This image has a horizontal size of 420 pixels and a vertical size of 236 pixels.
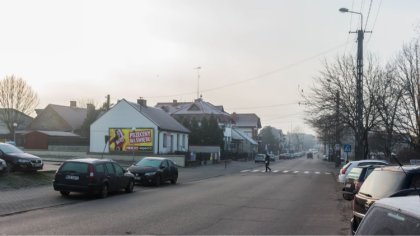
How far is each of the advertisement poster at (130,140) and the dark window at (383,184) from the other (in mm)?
44846

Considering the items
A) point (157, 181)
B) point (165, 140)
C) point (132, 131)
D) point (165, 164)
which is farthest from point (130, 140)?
point (157, 181)

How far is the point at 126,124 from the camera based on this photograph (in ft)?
180

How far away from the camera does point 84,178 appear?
1753 centimetres

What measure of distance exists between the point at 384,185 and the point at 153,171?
1725 centimetres

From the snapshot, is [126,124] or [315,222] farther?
[126,124]

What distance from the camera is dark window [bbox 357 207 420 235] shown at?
3654 millimetres

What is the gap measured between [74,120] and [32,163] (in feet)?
186

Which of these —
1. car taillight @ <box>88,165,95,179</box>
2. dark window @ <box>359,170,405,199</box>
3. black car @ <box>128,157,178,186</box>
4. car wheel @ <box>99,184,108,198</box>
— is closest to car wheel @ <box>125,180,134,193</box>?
car wheel @ <box>99,184,108,198</box>

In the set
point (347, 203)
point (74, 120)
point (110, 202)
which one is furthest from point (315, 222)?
point (74, 120)

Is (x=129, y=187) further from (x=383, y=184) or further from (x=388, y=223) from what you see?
(x=388, y=223)

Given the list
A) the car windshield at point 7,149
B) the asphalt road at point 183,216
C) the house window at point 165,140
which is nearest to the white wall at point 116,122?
the house window at point 165,140

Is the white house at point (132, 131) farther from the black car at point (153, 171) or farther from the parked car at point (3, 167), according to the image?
the parked car at point (3, 167)

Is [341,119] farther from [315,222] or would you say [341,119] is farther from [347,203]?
[315,222]

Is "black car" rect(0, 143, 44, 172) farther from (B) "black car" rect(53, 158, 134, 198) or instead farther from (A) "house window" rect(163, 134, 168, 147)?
(A) "house window" rect(163, 134, 168, 147)
